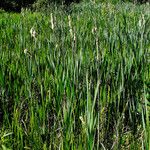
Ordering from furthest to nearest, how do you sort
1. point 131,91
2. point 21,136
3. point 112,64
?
point 112,64
point 131,91
point 21,136

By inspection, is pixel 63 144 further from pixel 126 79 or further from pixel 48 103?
pixel 126 79

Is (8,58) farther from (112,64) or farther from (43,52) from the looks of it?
(112,64)

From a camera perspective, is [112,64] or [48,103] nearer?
[48,103]

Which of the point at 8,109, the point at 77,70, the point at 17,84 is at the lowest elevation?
the point at 8,109

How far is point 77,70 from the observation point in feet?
5.54

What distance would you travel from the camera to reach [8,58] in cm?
239

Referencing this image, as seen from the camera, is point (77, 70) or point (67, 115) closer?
point (67, 115)

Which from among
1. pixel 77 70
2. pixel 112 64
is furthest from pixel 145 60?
pixel 77 70

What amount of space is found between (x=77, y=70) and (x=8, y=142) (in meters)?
0.46

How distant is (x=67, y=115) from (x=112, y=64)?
0.79 metres

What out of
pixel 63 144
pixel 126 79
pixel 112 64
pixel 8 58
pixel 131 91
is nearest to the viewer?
pixel 63 144

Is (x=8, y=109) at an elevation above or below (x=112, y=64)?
below

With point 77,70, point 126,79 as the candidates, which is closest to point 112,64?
point 126,79

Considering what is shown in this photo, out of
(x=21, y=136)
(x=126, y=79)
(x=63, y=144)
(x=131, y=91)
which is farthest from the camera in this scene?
(x=126, y=79)
